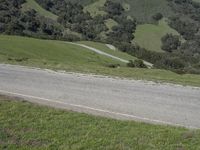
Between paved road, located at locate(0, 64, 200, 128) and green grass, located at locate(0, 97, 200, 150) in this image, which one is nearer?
green grass, located at locate(0, 97, 200, 150)

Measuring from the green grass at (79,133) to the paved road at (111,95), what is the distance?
1590mm

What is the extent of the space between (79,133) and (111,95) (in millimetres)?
6602

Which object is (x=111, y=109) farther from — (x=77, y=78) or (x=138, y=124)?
(x=77, y=78)

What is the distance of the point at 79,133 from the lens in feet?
35.3

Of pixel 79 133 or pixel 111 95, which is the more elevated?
pixel 79 133

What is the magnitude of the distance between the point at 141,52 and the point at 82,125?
14781cm

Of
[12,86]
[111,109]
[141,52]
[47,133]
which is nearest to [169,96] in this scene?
[111,109]

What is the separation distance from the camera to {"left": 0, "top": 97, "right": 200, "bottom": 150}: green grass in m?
9.88

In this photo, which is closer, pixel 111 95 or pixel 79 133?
pixel 79 133

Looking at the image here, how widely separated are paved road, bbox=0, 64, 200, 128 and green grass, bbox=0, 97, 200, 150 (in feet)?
5.22

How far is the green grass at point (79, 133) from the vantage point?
988 centimetres

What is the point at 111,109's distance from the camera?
1452 centimetres

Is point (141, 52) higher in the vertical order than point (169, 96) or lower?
lower

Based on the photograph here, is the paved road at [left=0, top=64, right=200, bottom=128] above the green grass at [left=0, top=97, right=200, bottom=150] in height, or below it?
below
